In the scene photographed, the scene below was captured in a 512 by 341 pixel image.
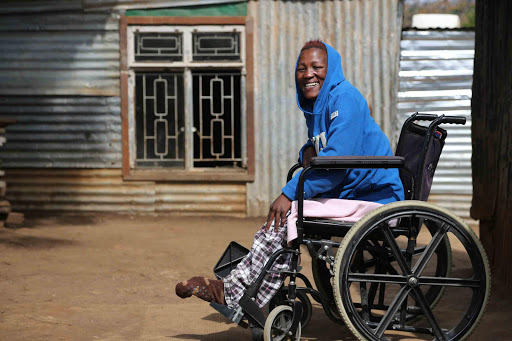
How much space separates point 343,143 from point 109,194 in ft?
22.1

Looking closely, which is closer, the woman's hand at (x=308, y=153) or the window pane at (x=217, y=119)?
the woman's hand at (x=308, y=153)

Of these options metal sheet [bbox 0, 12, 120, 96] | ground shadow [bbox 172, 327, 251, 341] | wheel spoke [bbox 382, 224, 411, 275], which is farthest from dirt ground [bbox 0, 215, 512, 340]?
metal sheet [bbox 0, 12, 120, 96]

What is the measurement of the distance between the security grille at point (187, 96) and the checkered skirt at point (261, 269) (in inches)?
242

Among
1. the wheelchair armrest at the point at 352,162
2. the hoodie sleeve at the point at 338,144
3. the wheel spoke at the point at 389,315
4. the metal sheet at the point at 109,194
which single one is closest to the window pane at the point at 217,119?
the metal sheet at the point at 109,194

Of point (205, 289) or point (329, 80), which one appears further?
point (329, 80)

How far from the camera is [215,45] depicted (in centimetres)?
940

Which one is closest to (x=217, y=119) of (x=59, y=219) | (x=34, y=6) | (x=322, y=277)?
(x=59, y=219)

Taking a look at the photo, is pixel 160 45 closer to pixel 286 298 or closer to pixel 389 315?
pixel 286 298

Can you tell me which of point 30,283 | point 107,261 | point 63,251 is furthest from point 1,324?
point 63,251

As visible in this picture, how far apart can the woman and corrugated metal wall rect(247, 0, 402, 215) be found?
5.78 m

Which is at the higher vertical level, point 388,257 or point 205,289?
point 388,257

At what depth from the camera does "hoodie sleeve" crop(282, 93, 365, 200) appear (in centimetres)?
339

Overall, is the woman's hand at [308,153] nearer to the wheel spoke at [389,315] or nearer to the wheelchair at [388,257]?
the wheelchair at [388,257]

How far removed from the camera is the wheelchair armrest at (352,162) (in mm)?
3172
